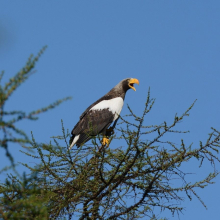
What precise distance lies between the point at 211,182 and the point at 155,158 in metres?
0.91

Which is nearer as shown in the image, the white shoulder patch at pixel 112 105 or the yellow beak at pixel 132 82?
the white shoulder patch at pixel 112 105

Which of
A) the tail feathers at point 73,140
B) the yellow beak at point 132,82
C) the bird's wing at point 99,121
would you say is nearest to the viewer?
the tail feathers at point 73,140

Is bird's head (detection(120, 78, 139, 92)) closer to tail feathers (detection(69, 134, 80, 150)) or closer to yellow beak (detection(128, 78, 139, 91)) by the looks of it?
yellow beak (detection(128, 78, 139, 91))

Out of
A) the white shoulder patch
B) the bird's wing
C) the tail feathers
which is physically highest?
the white shoulder patch

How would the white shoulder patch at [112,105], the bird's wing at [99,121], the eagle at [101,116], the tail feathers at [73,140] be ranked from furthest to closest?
the white shoulder patch at [112,105]
the bird's wing at [99,121]
the eagle at [101,116]
the tail feathers at [73,140]

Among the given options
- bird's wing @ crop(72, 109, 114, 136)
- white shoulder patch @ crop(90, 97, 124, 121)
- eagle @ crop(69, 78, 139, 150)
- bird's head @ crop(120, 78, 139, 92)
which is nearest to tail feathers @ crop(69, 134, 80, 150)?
eagle @ crop(69, 78, 139, 150)

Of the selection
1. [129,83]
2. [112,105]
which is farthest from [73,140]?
[129,83]

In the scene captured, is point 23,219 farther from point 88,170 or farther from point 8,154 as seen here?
point 88,170

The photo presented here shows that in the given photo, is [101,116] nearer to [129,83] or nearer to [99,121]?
[99,121]

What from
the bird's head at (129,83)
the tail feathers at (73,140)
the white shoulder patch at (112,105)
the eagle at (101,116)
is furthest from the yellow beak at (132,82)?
the tail feathers at (73,140)

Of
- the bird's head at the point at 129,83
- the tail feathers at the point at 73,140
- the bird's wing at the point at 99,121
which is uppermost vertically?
the bird's head at the point at 129,83

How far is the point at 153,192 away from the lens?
21.5ft

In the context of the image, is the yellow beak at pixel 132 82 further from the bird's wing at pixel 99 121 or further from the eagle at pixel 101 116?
the bird's wing at pixel 99 121

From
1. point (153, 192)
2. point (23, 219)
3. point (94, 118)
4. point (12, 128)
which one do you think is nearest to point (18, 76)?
point (12, 128)
